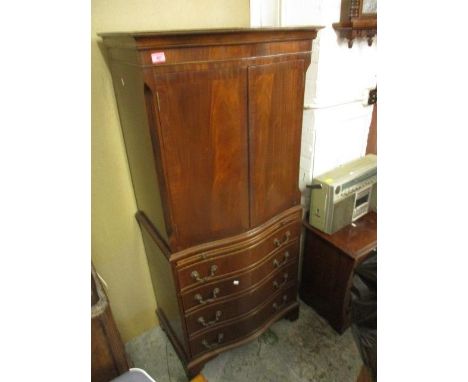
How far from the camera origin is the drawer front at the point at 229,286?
1388 millimetres

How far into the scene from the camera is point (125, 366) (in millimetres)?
1322

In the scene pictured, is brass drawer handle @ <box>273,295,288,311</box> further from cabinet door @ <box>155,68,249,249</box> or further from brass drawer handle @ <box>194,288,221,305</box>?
cabinet door @ <box>155,68,249,249</box>

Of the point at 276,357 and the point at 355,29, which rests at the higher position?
the point at 355,29

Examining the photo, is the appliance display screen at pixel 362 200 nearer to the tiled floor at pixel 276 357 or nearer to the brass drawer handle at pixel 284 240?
the brass drawer handle at pixel 284 240

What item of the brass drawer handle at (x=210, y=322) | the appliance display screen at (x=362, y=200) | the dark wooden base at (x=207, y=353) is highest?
the appliance display screen at (x=362, y=200)

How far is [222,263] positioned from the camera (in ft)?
4.48

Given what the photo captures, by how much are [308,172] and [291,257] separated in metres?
0.50

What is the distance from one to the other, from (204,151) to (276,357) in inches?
51.6

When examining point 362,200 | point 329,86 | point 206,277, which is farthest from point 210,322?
point 329,86

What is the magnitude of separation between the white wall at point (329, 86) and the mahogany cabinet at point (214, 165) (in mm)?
275

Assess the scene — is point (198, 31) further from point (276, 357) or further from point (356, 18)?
point (276, 357)

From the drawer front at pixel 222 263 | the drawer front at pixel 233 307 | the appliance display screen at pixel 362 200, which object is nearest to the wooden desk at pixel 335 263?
the appliance display screen at pixel 362 200
